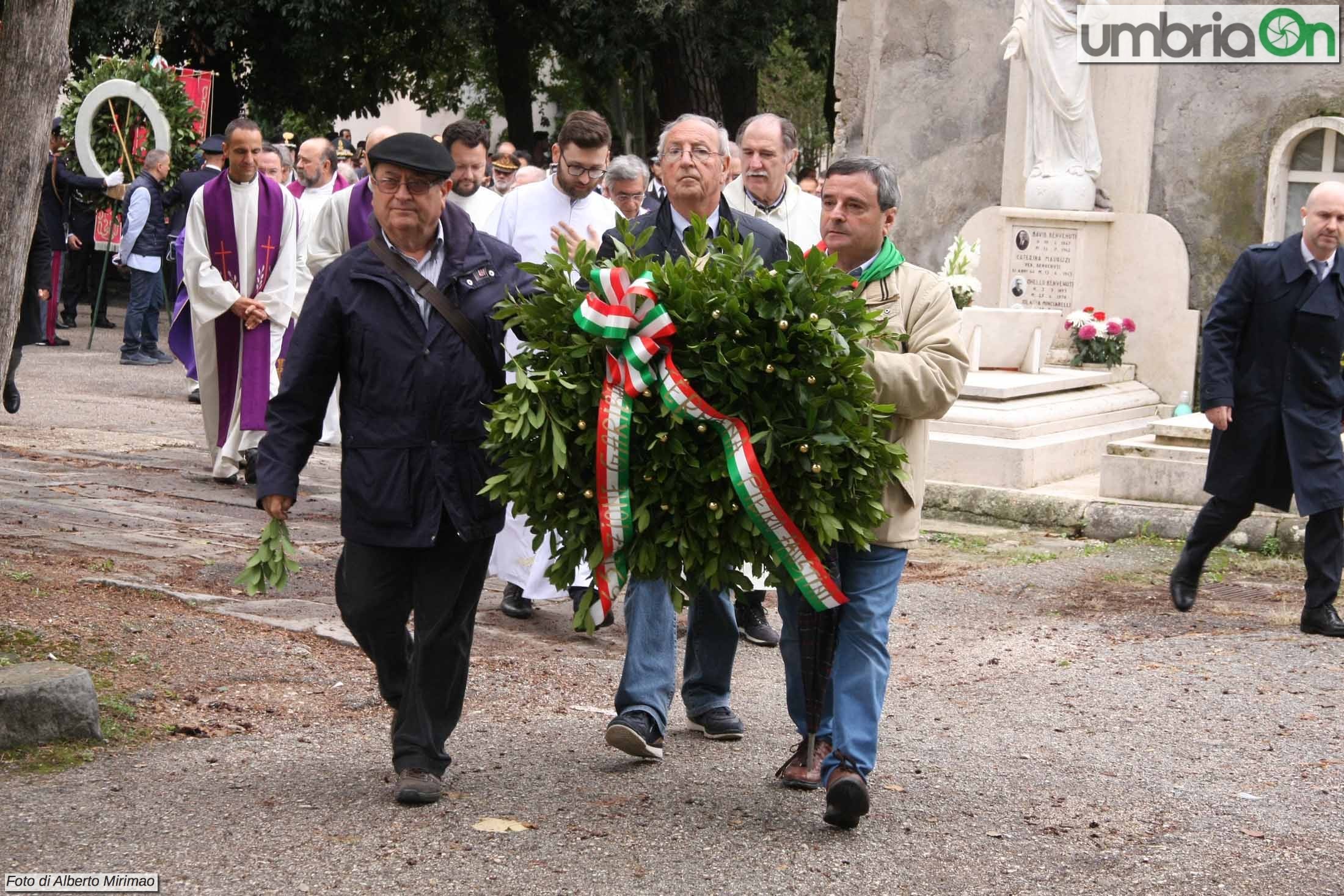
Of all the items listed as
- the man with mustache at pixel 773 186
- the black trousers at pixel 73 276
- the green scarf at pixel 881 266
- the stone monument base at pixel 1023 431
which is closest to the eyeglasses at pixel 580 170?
the man with mustache at pixel 773 186

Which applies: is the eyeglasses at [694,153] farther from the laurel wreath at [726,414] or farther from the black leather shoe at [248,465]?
the black leather shoe at [248,465]

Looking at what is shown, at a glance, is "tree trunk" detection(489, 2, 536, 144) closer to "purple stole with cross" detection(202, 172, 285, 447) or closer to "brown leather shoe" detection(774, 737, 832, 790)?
"purple stole with cross" detection(202, 172, 285, 447)

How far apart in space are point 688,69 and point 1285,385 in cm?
1752

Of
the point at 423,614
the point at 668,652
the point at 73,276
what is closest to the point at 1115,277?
the point at 668,652

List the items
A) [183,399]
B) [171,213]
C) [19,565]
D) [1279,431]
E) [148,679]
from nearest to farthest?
[148,679], [19,565], [1279,431], [183,399], [171,213]

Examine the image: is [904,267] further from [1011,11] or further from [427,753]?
[1011,11]

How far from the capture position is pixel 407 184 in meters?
5.02

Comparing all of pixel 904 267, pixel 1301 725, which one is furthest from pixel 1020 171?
pixel 904 267

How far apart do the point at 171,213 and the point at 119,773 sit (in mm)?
13628

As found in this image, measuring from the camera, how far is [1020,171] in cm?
1603

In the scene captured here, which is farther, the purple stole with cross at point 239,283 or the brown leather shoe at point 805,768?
the purple stole with cross at point 239,283

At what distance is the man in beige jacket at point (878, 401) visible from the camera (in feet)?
15.9

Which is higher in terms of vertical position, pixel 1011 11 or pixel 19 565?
pixel 1011 11

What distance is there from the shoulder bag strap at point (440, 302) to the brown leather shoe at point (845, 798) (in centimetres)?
144
